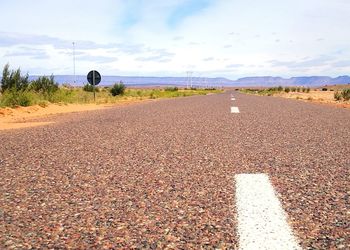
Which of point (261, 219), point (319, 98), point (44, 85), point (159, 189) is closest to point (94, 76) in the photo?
point (44, 85)

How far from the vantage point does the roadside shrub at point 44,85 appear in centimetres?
2426

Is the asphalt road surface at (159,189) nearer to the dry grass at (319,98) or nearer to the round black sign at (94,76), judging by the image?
the dry grass at (319,98)

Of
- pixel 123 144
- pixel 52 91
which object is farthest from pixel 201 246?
pixel 52 91

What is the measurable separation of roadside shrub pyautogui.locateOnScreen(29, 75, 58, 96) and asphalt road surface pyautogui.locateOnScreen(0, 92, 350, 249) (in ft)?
61.6

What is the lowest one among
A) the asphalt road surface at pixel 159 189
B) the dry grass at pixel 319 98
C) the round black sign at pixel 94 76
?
the dry grass at pixel 319 98

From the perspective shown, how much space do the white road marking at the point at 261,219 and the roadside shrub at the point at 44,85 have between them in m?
22.0

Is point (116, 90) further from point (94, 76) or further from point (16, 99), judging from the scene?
point (16, 99)

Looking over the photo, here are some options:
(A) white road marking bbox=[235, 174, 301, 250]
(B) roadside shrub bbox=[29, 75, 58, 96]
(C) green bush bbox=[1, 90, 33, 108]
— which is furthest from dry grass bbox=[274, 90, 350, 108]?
Answer: (A) white road marking bbox=[235, 174, 301, 250]

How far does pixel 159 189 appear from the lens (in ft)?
10.7

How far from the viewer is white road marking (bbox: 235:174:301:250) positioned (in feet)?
6.94

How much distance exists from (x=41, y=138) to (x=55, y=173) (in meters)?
2.80

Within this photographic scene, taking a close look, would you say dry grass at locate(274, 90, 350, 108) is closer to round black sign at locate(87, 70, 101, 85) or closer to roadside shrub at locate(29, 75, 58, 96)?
round black sign at locate(87, 70, 101, 85)

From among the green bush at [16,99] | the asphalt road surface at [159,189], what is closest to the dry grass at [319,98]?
the green bush at [16,99]

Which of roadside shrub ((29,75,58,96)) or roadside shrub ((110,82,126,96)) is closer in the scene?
roadside shrub ((29,75,58,96))
